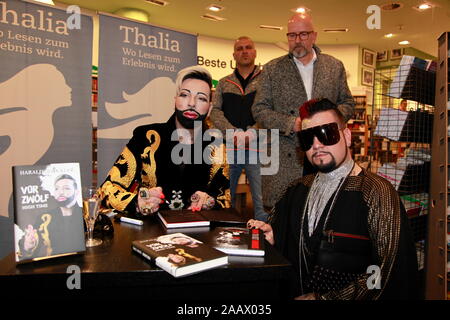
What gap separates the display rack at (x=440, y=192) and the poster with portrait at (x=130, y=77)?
2.66 metres

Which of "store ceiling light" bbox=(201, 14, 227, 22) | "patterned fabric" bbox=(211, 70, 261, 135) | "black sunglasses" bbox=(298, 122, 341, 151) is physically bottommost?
"black sunglasses" bbox=(298, 122, 341, 151)

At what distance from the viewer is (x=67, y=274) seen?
97 centimetres

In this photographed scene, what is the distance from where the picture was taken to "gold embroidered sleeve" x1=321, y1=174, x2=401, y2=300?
1.32 m

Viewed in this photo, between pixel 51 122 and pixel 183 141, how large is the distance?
1903 millimetres

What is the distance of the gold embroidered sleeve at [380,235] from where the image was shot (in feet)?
4.32

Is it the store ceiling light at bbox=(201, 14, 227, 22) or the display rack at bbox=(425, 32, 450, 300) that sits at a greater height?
the store ceiling light at bbox=(201, 14, 227, 22)

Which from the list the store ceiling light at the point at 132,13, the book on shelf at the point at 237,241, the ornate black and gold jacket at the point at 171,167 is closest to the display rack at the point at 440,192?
the ornate black and gold jacket at the point at 171,167

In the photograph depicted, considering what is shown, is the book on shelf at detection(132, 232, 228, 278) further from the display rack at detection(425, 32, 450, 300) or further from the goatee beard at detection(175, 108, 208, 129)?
the display rack at detection(425, 32, 450, 300)

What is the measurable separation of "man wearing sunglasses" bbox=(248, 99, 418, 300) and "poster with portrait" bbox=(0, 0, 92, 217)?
262 cm

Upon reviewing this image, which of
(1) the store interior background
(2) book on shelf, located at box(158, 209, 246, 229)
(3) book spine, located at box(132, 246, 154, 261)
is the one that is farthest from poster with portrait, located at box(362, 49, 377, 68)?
(3) book spine, located at box(132, 246, 154, 261)

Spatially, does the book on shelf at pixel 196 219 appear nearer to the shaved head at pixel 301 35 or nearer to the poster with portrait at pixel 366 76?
the shaved head at pixel 301 35
